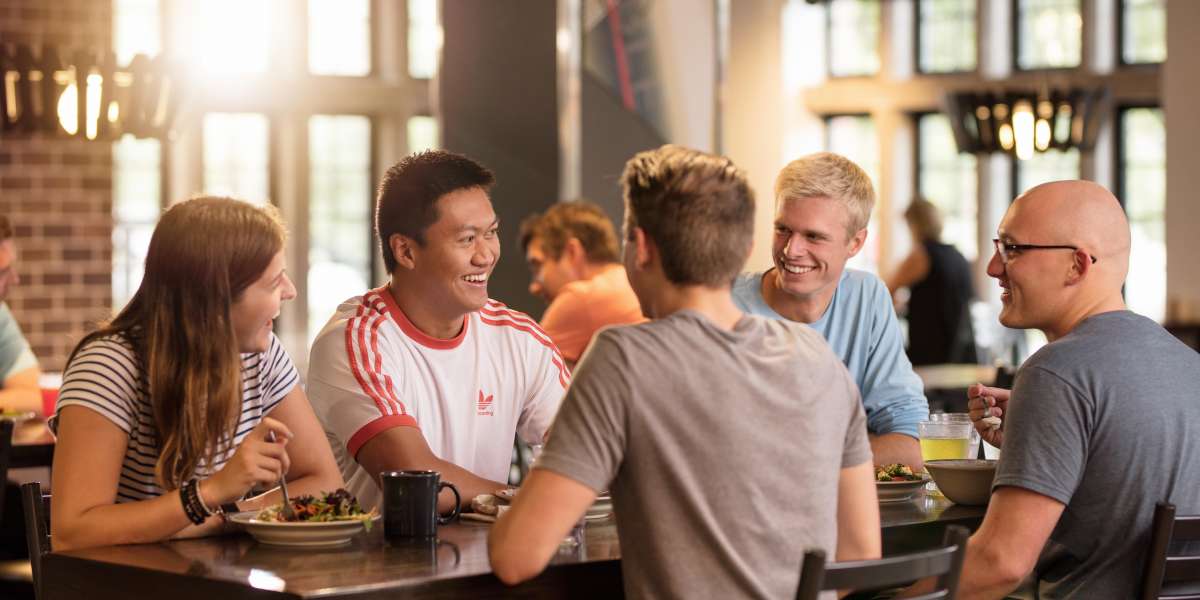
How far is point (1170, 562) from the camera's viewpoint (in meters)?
2.42

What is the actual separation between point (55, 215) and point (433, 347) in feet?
13.8

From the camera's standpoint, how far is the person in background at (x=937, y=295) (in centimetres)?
877

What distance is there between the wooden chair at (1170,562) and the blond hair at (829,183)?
3.52ft

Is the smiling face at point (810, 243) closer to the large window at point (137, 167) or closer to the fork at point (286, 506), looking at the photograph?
the fork at point (286, 506)

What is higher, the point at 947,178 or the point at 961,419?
the point at 947,178

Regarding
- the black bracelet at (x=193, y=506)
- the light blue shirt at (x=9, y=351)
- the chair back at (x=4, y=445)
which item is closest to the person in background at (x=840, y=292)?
the black bracelet at (x=193, y=506)

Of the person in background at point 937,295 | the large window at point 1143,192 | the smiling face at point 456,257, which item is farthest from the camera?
the large window at point 1143,192

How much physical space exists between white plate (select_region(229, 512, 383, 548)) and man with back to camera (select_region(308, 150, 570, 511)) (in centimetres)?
56

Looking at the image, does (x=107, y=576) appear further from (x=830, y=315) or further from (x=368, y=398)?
(x=830, y=315)

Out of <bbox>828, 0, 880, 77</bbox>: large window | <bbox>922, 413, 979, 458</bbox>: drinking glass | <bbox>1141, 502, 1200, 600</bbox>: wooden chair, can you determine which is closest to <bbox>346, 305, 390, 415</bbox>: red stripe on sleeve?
<bbox>922, 413, 979, 458</bbox>: drinking glass

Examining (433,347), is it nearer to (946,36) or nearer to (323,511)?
(323,511)

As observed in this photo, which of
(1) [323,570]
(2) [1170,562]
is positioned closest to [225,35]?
(1) [323,570]

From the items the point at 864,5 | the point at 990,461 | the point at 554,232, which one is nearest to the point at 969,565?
the point at 990,461

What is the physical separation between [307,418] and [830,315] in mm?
1258
